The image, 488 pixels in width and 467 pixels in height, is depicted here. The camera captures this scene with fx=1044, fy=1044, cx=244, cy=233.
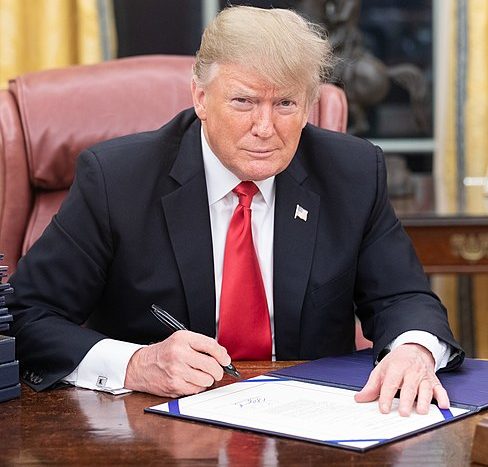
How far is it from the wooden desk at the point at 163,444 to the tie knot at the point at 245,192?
69 centimetres

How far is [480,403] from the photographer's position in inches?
68.4

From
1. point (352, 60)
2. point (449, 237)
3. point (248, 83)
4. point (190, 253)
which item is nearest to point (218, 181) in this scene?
point (190, 253)

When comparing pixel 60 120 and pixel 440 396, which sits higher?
pixel 60 120

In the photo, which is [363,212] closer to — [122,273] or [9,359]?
[122,273]

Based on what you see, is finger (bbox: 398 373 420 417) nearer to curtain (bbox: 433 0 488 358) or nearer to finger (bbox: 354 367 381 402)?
finger (bbox: 354 367 381 402)

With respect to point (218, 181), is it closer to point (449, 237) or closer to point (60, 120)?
point (60, 120)

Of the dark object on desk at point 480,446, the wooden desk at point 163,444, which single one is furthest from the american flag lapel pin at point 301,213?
the dark object on desk at point 480,446

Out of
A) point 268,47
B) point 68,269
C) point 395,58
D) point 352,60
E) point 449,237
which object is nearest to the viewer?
point 268,47

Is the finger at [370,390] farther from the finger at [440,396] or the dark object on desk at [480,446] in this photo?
the dark object on desk at [480,446]

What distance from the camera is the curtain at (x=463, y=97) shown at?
441 cm

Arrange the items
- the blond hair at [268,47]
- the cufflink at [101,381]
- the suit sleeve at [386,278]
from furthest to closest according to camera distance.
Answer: the suit sleeve at [386,278] → the blond hair at [268,47] → the cufflink at [101,381]

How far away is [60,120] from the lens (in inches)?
105

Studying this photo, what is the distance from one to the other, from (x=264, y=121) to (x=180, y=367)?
58 cm

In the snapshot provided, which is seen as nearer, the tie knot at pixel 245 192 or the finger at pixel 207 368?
the finger at pixel 207 368
